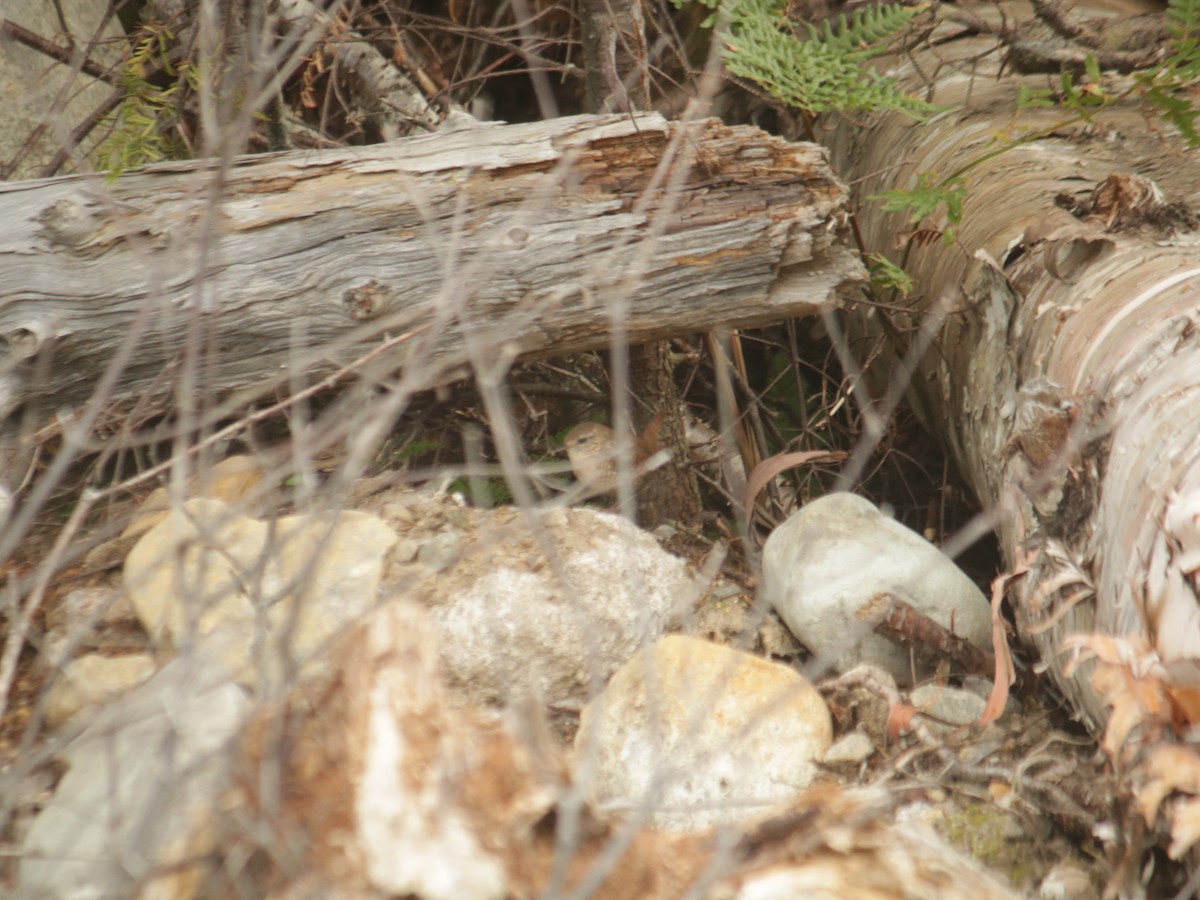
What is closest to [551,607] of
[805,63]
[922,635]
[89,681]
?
[922,635]

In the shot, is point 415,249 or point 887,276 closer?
point 415,249

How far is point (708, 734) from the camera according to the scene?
1828mm

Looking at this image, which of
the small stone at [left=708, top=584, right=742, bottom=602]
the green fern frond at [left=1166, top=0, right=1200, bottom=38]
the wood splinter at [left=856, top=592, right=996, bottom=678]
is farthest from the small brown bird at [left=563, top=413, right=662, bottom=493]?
the green fern frond at [left=1166, top=0, right=1200, bottom=38]

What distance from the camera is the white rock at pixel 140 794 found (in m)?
1.21

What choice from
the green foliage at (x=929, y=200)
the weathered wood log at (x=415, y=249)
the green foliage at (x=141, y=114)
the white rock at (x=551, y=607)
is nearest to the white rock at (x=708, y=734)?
the white rock at (x=551, y=607)

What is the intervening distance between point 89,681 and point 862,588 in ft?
4.94

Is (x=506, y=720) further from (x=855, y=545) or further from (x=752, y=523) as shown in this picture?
(x=752, y=523)

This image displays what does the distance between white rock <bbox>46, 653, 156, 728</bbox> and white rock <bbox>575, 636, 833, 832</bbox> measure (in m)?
0.80

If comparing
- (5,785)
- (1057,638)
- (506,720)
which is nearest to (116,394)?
(5,785)

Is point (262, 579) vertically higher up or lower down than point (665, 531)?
higher up

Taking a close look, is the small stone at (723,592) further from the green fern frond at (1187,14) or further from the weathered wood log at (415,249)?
the green fern frond at (1187,14)

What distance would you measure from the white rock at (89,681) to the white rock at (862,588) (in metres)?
1.24

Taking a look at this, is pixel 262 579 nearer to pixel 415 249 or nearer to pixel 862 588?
pixel 415 249

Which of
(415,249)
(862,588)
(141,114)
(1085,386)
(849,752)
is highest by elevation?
(141,114)
